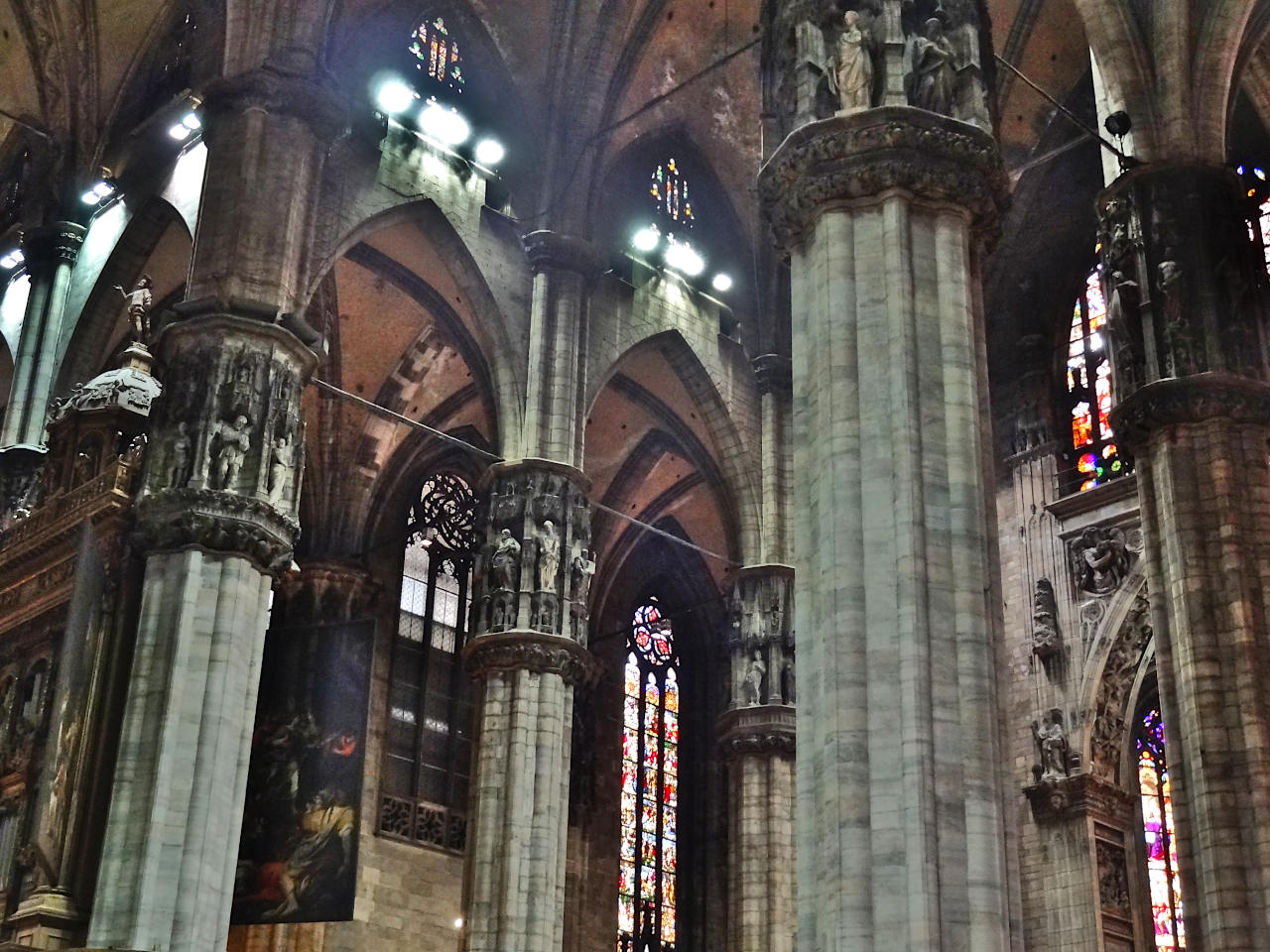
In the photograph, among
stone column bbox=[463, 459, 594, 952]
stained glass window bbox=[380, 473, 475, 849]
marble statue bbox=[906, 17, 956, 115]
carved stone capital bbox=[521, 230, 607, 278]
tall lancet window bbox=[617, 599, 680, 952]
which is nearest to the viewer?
marble statue bbox=[906, 17, 956, 115]

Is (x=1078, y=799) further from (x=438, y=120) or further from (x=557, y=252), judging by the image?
(x=438, y=120)

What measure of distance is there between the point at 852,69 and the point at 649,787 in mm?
16479

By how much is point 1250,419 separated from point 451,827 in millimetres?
13005

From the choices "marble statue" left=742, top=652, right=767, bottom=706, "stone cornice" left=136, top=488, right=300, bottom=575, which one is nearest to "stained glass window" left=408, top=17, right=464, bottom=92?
"stone cornice" left=136, top=488, right=300, bottom=575

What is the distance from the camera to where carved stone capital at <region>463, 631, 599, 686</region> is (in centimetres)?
1936

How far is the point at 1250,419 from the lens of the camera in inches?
603

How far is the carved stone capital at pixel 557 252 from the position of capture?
2153 centimetres

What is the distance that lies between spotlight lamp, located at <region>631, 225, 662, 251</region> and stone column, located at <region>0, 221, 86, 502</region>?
7441mm

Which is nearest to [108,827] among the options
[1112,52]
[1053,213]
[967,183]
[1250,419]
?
[967,183]

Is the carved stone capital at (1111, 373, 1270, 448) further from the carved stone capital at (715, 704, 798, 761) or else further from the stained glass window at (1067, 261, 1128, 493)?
the carved stone capital at (715, 704, 798, 761)

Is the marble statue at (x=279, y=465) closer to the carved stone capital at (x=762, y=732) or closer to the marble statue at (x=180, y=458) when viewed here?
the marble statue at (x=180, y=458)

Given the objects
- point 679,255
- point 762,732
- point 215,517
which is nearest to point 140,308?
point 215,517

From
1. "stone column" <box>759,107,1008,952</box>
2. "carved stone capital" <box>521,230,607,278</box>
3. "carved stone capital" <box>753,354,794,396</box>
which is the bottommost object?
"stone column" <box>759,107,1008,952</box>

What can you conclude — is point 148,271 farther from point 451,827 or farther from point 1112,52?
point 1112,52
